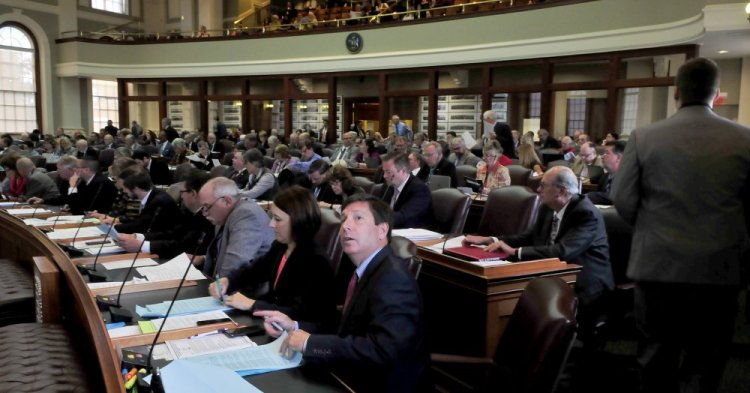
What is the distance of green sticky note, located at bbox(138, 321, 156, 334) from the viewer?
2.10m

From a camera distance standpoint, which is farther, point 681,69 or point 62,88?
point 62,88

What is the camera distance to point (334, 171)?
5.50 metres

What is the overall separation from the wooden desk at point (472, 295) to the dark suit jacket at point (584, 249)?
190 millimetres

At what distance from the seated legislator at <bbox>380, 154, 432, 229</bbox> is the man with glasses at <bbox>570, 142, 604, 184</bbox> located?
7.94 ft

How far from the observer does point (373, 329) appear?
5.87 feet

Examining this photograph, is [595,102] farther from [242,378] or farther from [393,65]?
[242,378]

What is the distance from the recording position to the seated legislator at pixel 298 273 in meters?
2.33

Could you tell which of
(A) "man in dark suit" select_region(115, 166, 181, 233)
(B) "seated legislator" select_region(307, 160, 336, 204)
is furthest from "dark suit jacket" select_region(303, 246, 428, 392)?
(B) "seated legislator" select_region(307, 160, 336, 204)

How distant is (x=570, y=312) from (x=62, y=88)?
1851cm

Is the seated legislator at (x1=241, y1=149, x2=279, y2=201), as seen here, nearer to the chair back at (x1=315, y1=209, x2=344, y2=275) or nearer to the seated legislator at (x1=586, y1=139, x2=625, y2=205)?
the chair back at (x1=315, y1=209, x2=344, y2=275)

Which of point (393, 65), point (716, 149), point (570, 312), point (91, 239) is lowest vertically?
point (91, 239)

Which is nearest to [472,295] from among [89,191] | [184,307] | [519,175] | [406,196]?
[184,307]

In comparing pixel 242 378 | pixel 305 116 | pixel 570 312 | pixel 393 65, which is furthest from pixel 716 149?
pixel 305 116

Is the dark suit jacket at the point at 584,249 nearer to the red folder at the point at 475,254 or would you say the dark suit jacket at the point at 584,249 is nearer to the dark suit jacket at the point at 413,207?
the red folder at the point at 475,254
